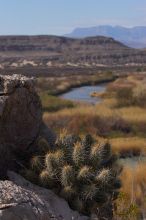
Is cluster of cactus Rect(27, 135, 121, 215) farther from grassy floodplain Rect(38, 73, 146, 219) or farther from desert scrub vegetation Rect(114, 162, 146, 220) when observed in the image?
grassy floodplain Rect(38, 73, 146, 219)

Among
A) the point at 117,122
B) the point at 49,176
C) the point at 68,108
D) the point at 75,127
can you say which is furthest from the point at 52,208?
the point at 68,108

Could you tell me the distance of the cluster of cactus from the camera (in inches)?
379

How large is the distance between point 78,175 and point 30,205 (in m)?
1.76

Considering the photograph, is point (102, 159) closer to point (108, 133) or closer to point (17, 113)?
point (17, 113)

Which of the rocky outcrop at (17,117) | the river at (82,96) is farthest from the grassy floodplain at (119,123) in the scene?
the river at (82,96)

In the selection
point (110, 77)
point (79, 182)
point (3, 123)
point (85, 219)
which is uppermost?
point (3, 123)

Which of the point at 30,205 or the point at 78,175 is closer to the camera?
the point at 30,205

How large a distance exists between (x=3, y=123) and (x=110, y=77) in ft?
271

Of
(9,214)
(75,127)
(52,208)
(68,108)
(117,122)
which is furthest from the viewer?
(68,108)

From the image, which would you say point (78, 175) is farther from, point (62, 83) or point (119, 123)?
point (62, 83)

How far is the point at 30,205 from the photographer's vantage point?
8.04m

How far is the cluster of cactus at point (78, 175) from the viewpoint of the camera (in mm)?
9625

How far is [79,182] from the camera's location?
9727mm

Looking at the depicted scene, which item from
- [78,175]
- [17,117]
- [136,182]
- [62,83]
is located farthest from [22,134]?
[62,83]
